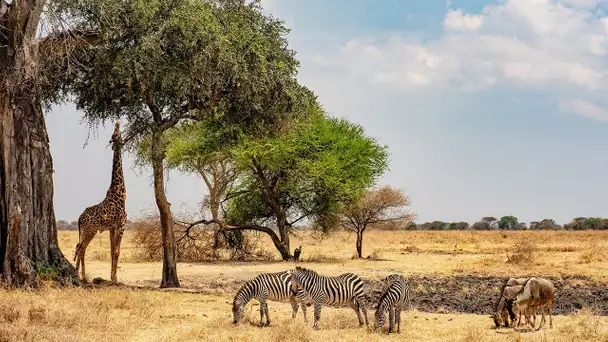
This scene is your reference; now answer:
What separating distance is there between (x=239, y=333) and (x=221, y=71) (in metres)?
8.85

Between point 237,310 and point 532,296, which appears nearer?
point 237,310

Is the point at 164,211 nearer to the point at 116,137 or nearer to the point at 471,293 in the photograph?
the point at 116,137

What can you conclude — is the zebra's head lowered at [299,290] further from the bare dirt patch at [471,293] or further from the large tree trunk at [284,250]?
the large tree trunk at [284,250]

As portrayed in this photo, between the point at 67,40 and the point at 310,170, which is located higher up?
the point at 67,40

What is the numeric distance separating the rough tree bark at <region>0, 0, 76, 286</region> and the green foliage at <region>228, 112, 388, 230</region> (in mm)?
14782

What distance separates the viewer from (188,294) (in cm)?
1980

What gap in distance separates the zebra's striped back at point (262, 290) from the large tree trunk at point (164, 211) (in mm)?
7205

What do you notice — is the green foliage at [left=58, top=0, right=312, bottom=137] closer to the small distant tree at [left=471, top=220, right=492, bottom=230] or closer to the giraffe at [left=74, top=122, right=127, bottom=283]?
the giraffe at [left=74, top=122, right=127, bottom=283]

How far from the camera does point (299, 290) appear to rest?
14695mm

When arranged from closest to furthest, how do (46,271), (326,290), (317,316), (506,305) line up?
(317,316)
(326,290)
(506,305)
(46,271)

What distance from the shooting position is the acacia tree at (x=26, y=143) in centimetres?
1808

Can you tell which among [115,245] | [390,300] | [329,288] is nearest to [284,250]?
[115,245]

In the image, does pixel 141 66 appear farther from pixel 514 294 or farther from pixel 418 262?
pixel 418 262

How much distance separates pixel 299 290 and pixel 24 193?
8096mm
